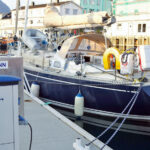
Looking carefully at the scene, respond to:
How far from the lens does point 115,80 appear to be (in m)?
7.54

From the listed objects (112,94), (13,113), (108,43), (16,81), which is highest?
(108,43)

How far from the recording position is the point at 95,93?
7.80m

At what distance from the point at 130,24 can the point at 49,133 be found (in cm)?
2511

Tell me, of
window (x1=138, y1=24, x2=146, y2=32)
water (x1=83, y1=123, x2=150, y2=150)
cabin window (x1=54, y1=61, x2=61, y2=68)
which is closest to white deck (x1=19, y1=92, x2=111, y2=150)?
water (x1=83, y1=123, x2=150, y2=150)

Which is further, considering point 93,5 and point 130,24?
point 93,5

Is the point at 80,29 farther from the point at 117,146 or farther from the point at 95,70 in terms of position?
the point at 117,146

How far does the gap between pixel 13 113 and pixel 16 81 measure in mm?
315

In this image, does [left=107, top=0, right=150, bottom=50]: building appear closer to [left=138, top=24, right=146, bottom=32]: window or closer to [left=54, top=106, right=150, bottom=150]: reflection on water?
[left=138, top=24, right=146, bottom=32]: window

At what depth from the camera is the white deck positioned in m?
4.38

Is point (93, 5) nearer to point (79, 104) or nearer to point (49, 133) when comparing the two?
point (79, 104)

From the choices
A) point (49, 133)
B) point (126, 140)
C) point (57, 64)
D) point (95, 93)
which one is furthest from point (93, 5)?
point (49, 133)

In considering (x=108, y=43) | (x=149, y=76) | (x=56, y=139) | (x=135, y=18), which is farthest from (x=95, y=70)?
(x=135, y=18)

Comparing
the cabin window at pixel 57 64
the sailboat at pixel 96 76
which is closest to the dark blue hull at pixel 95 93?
the sailboat at pixel 96 76

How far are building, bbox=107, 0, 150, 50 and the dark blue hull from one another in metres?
17.2
